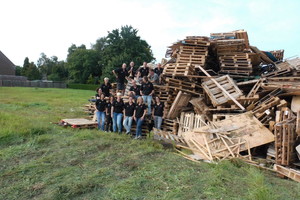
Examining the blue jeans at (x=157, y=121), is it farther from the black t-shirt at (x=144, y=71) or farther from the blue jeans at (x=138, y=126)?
the black t-shirt at (x=144, y=71)

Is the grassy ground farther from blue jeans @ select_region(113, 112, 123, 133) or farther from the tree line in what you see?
the tree line

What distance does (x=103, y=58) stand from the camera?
140 feet

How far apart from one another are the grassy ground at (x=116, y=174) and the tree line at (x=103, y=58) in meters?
31.3

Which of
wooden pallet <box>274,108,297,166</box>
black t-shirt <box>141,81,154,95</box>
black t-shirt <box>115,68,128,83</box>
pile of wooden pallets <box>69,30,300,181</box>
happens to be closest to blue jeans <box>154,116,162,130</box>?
pile of wooden pallets <box>69,30,300,181</box>

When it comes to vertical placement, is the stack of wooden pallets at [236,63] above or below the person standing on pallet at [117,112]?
above

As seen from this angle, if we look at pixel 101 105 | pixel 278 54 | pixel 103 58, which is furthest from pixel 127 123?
pixel 103 58

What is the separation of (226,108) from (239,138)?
5.23 feet

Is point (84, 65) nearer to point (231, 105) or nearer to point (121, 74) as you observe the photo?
point (121, 74)

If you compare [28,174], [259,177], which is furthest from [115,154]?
[259,177]

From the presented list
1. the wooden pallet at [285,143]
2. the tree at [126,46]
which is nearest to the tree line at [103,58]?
the tree at [126,46]

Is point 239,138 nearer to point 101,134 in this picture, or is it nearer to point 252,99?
point 252,99

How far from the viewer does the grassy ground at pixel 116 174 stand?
4297 mm

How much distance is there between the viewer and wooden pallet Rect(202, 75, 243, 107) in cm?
871

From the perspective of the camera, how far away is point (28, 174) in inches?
205
